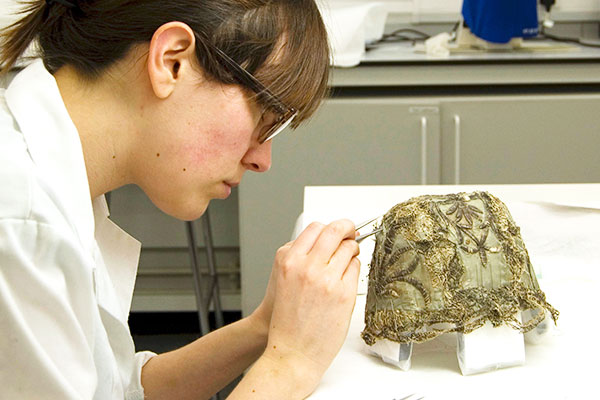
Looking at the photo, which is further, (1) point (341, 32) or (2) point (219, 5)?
(1) point (341, 32)

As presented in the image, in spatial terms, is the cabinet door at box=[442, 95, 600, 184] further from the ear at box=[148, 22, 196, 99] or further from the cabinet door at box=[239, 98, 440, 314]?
the ear at box=[148, 22, 196, 99]

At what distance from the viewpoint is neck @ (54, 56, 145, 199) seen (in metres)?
0.85

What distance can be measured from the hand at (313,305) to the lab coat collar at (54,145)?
232 mm

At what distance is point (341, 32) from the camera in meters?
2.28

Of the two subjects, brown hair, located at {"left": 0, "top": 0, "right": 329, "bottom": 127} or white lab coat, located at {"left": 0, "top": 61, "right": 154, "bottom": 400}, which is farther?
brown hair, located at {"left": 0, "top": 0, "right": 329, "bottom": 127}

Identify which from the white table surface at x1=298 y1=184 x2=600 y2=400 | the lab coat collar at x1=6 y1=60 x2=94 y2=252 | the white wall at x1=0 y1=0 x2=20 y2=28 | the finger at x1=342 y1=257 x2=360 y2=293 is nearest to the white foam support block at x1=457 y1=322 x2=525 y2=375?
the white table surface at x1=298 y1=184 x2=600 y2=400

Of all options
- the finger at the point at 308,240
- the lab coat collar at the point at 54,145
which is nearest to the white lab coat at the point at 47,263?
the lab coat collar at the point at 54,145

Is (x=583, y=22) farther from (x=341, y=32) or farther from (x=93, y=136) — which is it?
(x=93, y=136)

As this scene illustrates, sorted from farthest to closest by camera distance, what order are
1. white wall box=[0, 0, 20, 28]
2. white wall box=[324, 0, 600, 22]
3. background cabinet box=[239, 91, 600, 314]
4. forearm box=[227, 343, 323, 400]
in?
1. white wall box=[324, 0, 600, 22]
2. background cabinet box=[239, 91, 600, 314]
3. white wall box=[0, 0, 20, 28]
4. forearm box=[227, 343, 323, 400]

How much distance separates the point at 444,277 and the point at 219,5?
15.8 inches

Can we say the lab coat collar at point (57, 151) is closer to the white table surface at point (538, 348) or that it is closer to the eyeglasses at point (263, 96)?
the eyeglasses at point (263, 96)

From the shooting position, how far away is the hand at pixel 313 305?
83 cm

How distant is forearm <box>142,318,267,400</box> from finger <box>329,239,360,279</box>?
0.22m

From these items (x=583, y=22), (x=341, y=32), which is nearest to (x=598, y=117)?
(x=583, y=22)
